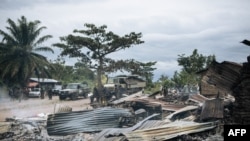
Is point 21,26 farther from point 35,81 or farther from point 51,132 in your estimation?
point 51,132

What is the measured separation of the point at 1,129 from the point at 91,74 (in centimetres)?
6205

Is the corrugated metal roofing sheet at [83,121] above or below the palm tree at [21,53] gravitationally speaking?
A: below

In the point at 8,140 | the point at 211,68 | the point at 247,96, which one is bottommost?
the point at 8,140

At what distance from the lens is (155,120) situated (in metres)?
14.1

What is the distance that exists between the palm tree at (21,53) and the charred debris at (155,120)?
1880 cm

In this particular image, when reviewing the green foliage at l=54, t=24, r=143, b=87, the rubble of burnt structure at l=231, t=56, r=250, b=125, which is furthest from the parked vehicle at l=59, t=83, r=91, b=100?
the rubble of burnt structure at l=231, t=56, r=250, b=125

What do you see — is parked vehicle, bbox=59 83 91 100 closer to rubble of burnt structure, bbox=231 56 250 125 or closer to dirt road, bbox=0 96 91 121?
dirt road, bbox=0 96 91 121

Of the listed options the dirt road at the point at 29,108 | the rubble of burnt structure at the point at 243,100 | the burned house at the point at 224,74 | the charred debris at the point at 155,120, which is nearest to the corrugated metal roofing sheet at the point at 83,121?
the charred debris at the point at 155,120

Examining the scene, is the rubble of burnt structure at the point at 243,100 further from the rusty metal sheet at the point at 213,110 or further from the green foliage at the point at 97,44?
the green foliage at the point at 97,44

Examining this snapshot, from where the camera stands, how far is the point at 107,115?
16.0 metres

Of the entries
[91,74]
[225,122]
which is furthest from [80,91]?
[91,74]

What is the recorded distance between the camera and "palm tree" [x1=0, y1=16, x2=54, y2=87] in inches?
1441

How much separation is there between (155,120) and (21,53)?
28.3 metres

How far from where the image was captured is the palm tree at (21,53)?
36594mm
